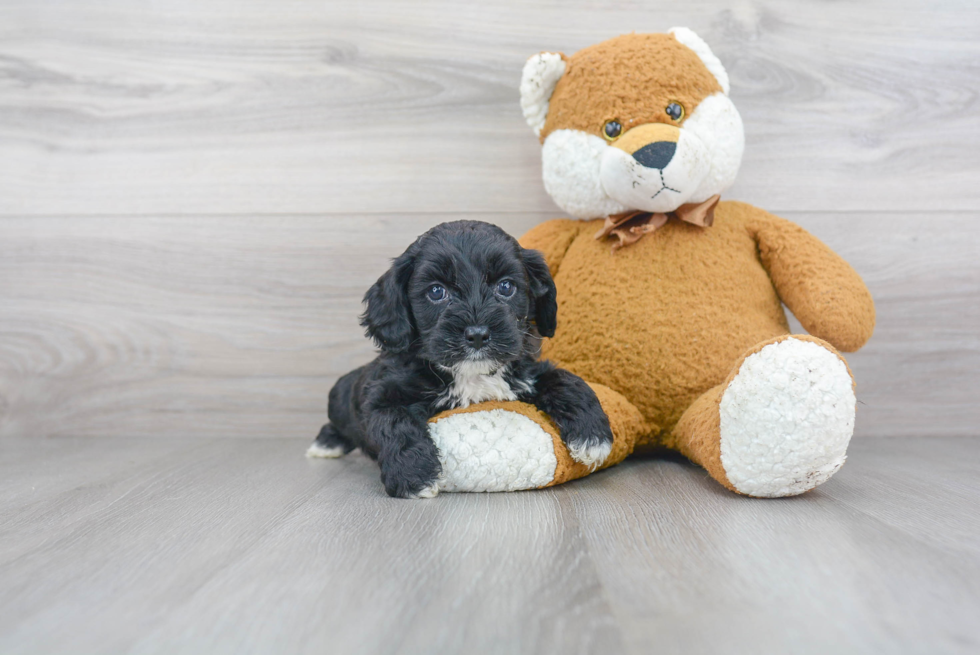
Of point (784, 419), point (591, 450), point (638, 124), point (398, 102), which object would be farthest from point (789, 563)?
point (398, 102)

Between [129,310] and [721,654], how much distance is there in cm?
168

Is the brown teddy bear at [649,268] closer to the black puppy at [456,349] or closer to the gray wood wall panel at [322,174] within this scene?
the black puppy at [456,349]

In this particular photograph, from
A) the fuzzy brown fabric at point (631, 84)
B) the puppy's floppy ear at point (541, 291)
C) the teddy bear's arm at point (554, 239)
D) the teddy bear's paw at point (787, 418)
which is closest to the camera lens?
the teddy bear's paw at point (787, 418)

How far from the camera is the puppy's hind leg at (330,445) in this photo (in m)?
1.56

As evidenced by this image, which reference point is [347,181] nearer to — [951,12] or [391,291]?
[391,291]

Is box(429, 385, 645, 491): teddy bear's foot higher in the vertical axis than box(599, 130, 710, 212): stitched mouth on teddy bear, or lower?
lower

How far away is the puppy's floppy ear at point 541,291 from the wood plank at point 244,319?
515 mm

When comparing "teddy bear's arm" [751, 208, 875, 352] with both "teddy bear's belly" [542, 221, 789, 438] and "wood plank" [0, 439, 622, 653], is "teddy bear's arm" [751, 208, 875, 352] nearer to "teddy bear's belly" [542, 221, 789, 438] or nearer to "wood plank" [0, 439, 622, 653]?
"teddy bear's belly" [542, 221, 789, 438]

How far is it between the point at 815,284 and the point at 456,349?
0.75 metres

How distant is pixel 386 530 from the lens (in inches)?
38.1

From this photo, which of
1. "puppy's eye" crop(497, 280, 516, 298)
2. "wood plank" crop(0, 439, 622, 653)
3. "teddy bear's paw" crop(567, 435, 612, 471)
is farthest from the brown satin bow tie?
"wood plank" crop(0, 439, 622, 653)

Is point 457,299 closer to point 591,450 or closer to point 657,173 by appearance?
point 591,450

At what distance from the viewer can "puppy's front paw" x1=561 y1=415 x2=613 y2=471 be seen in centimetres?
116

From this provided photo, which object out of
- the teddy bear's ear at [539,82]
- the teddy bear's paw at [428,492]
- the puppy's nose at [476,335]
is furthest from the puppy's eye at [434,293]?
the teddy bear's ear at [539,82]
